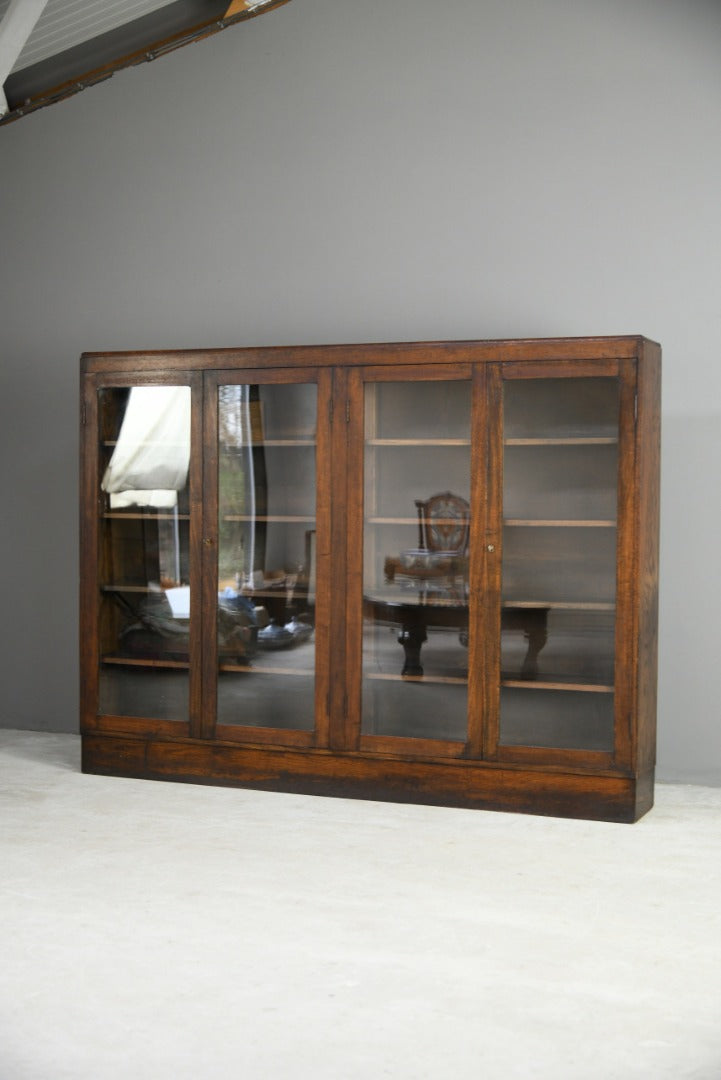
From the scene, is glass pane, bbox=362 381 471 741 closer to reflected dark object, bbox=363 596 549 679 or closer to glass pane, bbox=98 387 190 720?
reflected dark object, bbox=363 596 549 679

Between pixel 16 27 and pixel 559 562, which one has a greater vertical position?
pixel 16 27

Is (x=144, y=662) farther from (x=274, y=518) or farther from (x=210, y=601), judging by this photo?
(x=274, y=518)

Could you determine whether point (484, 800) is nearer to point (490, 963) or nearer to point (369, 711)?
point (369, 711)

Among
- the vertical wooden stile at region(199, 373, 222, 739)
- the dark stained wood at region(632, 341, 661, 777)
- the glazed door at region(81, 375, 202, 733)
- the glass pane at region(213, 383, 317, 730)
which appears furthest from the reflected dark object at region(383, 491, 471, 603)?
the glazed door at region(81, 375, 202, 733)

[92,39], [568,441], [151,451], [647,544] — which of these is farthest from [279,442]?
[92,39]

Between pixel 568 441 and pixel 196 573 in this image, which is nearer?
pixel 568 441

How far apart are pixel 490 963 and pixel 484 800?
1.46 meters

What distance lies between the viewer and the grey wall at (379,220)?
4.83 metres

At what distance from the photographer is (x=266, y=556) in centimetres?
466

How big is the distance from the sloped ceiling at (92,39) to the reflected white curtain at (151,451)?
5.36 ft

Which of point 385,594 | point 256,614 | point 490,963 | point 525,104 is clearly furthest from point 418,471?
point 490,963

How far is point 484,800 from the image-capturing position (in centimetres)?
439

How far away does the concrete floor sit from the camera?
2.47 meters

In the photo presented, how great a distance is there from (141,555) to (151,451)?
1.41ft
